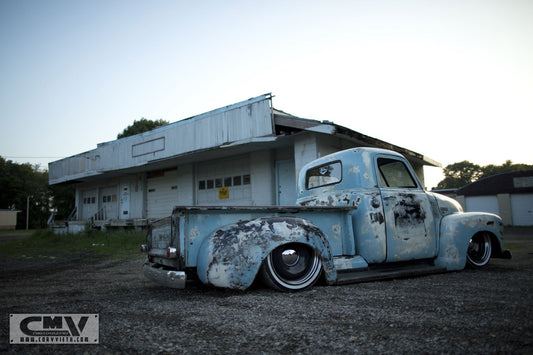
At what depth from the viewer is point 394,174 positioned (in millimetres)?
4688

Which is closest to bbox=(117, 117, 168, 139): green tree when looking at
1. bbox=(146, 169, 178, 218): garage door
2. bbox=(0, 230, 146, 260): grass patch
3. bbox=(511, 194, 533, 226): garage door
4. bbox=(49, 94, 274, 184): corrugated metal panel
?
bbox=(49, 94, 274, 184): corrugated metal panel

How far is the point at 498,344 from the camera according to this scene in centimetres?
184

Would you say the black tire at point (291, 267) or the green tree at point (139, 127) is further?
the green tree at point (139, 127)

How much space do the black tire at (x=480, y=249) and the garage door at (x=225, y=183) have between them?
26.8 feet

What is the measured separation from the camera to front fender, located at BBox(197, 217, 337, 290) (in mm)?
3141

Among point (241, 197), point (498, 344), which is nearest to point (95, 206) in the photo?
point (241, 197)

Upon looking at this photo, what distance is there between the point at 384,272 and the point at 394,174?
1.41 metres

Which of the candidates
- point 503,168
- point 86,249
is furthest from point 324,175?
point 503,168

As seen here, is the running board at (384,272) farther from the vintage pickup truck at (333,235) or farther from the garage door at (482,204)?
the garage door at (482,204)

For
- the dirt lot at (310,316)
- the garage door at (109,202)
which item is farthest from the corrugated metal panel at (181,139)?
the dirt lot at (310,316)

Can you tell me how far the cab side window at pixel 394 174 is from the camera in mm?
4502

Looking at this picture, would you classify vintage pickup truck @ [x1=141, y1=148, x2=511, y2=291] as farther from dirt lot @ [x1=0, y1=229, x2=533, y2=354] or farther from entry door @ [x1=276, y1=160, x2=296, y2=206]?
entry door @ [x1=276, y1=160, x2=296, y2=206]

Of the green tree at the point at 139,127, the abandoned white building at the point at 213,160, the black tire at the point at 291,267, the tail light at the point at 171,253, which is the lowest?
the black tire at the point at 291,267

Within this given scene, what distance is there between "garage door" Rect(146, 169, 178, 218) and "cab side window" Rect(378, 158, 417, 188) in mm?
11871
